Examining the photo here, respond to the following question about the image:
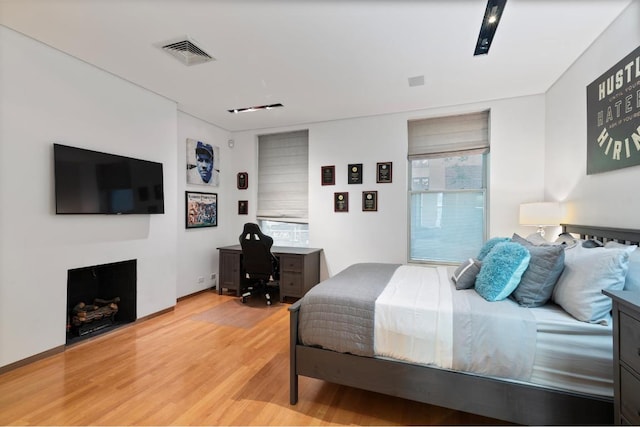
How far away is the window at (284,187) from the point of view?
→ 4.66 m

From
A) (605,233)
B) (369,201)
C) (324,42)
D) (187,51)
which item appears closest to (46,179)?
(187,51)

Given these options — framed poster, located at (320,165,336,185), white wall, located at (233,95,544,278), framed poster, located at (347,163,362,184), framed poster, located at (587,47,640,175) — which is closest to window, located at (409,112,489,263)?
white wall, located at (233,95,544,278)

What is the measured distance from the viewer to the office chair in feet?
12.6

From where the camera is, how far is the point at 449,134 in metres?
3.87

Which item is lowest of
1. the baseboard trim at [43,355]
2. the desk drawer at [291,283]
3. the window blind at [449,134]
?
the baseboard trim at [43,355]

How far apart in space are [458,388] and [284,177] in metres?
3.82

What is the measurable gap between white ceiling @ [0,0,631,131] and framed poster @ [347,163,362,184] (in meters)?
1.03

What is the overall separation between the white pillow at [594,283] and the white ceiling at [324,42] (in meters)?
1.71

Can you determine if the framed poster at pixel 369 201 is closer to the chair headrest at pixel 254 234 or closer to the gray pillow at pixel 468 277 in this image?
the chair headrest at pixel 254 234

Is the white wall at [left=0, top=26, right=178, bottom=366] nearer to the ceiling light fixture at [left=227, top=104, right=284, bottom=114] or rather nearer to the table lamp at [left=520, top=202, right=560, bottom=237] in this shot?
the ceiling light fixture at [left=227, top=104, right=284, bottom=114]

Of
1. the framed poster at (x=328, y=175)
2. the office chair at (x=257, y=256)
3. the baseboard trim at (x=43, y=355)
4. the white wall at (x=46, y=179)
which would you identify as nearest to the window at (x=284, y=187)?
the framed poster at (x=328, y=175)

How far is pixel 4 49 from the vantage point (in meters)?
2.21

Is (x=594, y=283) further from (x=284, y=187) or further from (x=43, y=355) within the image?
(x=43, y=355)

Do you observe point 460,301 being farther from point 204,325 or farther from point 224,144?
point 224,144
